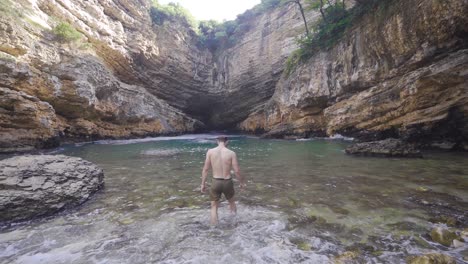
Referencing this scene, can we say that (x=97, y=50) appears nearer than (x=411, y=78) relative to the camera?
No

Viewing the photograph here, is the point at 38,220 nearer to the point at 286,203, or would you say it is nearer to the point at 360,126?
the point at 286,203

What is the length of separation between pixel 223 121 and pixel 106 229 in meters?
33.9

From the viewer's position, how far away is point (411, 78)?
11547 millimetres

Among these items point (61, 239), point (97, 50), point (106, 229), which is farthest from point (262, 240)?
point (97, 50)

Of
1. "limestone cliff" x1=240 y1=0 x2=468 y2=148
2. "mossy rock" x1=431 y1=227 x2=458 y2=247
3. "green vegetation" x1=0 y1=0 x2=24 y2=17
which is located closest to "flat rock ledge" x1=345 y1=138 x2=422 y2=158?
"limestone cliff" x1=240 y1=0 x2=468 y2=148

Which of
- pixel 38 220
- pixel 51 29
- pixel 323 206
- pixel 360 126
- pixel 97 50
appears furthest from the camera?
pixel 97 50

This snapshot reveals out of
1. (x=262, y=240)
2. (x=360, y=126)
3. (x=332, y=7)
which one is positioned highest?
(x=332, y=7)

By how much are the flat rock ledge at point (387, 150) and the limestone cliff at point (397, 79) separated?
2347 mm

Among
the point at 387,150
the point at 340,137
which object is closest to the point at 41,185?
the point at 387,150

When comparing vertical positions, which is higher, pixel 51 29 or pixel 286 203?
pixel 51 29

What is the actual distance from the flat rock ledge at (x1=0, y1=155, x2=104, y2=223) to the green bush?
53.8ft

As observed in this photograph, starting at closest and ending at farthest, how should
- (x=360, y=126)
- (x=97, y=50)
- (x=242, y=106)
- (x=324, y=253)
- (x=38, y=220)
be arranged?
1. (x=324, y=253)
2. (x=38, y=220)
3. (x=360, y=126)
4. (x=97, y=50)
5. (x=242, y=106)

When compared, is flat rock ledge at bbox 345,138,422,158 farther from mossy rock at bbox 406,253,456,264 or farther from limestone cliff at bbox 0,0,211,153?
limestone cliff at bbox 0,0,211,153

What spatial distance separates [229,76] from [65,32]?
18790 millimetres
